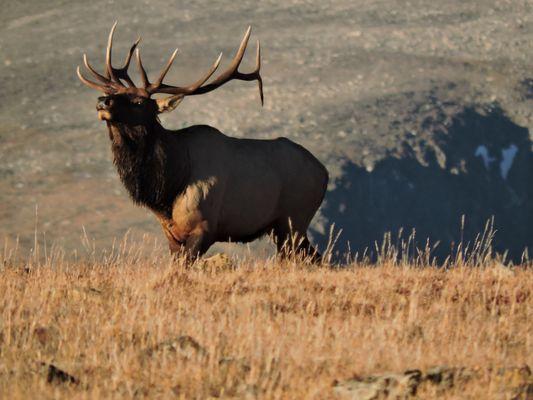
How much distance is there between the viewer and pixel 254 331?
31.6 ft

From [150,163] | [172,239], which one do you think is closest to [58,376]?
[172,239]

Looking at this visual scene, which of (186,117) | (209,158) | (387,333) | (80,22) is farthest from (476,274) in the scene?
(80,22)

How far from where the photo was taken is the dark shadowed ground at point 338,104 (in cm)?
12138

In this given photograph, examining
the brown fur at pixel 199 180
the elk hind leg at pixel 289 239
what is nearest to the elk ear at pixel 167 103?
the brown fur at pixel 199 180

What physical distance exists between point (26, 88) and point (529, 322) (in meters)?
131

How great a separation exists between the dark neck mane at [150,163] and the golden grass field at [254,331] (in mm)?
3204

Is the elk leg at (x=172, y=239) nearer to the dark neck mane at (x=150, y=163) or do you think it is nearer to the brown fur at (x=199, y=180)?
the brown fur at (x=199, y=180)

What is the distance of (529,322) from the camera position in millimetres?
10734

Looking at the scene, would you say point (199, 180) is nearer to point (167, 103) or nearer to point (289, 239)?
point (167, 103)

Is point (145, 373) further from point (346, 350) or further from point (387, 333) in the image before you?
point (387, 333)

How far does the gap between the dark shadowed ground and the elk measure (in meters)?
90.0

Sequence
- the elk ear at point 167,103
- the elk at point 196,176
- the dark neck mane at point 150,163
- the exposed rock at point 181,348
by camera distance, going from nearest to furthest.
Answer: the exposed rock at point 181,348, the elk at point 196,176, the dark neck mane at point 150,163, the elk ear at point 167,103

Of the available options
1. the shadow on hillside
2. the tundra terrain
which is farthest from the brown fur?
the shadow on hillside

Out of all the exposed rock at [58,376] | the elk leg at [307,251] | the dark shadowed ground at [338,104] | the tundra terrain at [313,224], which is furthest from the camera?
the dark shadowed ground at [338,104]
